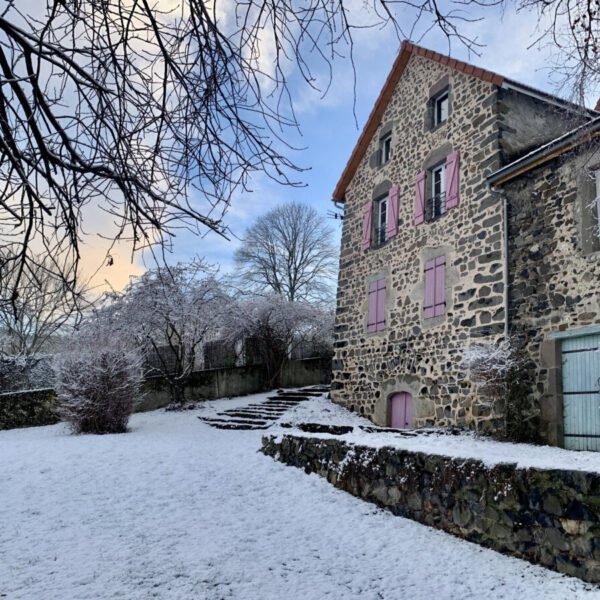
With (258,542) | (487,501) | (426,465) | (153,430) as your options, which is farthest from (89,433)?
(487,501)

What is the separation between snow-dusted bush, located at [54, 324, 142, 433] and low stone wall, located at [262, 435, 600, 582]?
5938 mm

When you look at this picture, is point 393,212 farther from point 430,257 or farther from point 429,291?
point 429,291

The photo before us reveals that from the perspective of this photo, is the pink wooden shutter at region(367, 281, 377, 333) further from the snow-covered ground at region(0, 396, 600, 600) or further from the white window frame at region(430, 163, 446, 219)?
the snow-covered ground at region(0, 396, 600, 600)

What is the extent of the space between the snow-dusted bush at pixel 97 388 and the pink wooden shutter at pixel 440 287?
6520 mm

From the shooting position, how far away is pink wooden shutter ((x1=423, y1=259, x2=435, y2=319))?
1056cm

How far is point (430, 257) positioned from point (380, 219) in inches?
106

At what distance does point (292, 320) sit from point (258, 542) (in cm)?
1345

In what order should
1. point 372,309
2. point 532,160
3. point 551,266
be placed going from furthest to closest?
point 372,309
point 532,160
point 551,266

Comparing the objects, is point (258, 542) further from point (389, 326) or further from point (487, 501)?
point (389, 326)

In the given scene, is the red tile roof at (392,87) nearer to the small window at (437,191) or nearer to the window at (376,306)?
the small window at (437,191)

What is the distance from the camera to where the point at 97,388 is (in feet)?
35.7

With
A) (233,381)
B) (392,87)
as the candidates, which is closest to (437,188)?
(392,87)

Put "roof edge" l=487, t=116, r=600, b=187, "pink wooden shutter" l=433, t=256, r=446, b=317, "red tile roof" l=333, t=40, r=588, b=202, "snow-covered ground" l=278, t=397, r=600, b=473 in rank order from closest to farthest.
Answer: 1. "snow-covered ground" l=278, t=397, r=600, b=473
2. "roof edge" l=487, t=116, r=600, b=187
3. "red tile roof" l=333, t=40, r=588, b=202
4. "pink wooden shutter" l=433, t=256, r=446, b=317

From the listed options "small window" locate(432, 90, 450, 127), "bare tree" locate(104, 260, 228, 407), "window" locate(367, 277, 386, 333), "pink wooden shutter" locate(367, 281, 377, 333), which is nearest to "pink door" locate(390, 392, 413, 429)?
"window" locate(367, 277, 386, 333)
